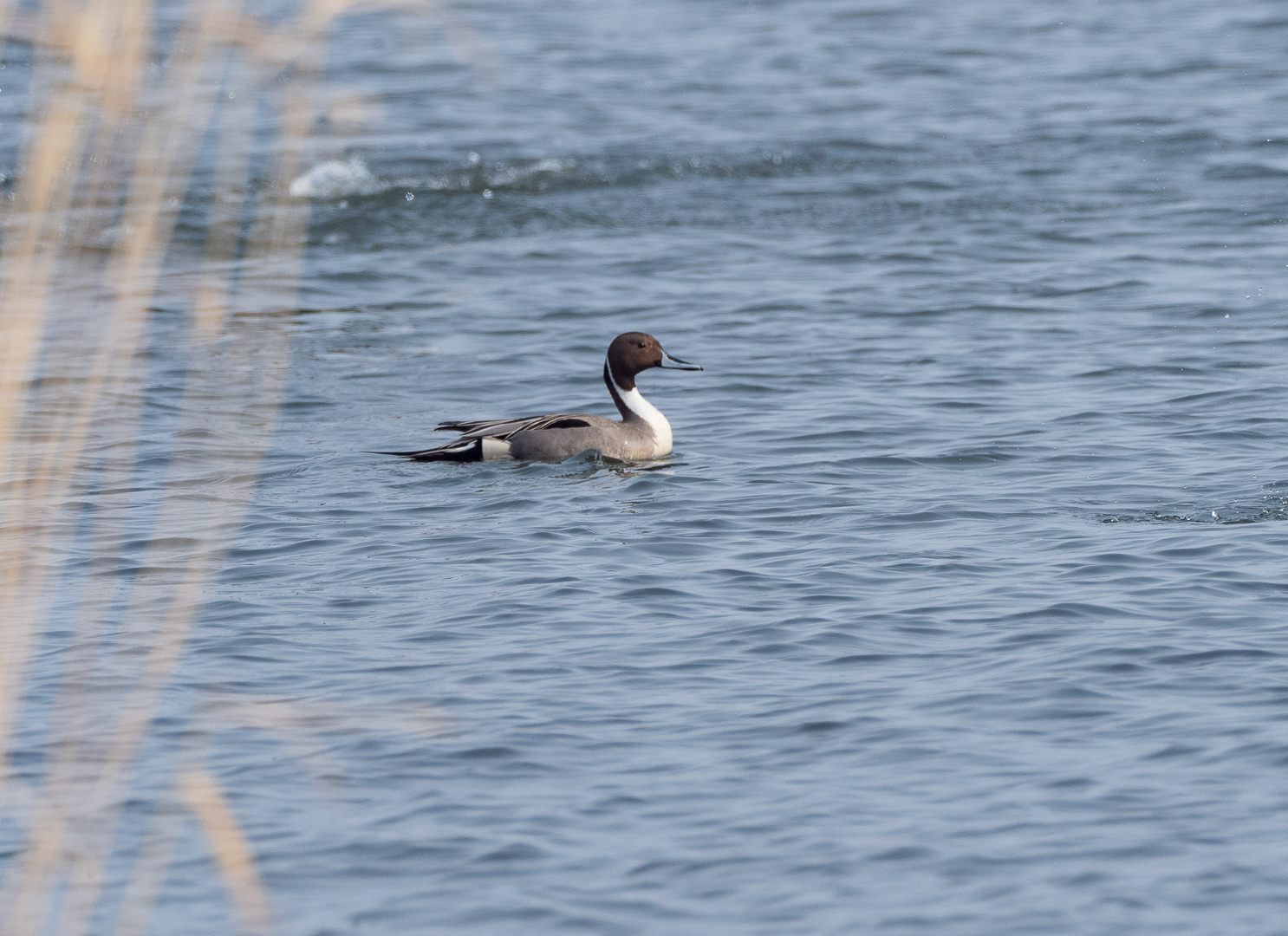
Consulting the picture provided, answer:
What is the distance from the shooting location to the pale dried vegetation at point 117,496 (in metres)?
4.50

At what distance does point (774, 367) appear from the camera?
14703 mm

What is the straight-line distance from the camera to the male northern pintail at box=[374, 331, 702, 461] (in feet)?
39.1

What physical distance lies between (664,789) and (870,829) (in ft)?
2.66

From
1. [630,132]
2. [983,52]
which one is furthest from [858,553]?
[983,52]

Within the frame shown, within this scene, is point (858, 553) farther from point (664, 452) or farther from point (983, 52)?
point (983, 52)

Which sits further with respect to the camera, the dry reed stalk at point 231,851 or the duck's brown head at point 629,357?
the duck's brown head at point 629,357

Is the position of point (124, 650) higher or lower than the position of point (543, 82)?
lower

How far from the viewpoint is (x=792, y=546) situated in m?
9.88

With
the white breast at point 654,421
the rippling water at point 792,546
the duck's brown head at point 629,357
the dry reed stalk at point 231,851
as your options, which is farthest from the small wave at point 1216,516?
the dry reed stalk at point 231,851

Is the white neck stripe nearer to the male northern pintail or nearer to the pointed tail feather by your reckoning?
the male northern pintail

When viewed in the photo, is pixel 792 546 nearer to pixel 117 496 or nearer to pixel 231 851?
pixel 117 496

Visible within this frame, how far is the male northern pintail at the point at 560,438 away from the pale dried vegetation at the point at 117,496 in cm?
141

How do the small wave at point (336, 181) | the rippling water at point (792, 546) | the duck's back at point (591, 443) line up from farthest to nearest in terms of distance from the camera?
the small wave at point (336, 181) < the duck's back at point (591, 443) < the rippling water at point (792, 546)

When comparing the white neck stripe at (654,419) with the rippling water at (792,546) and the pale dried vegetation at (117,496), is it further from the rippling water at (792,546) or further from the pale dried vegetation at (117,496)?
the pale dried vegetation at (117,496)
